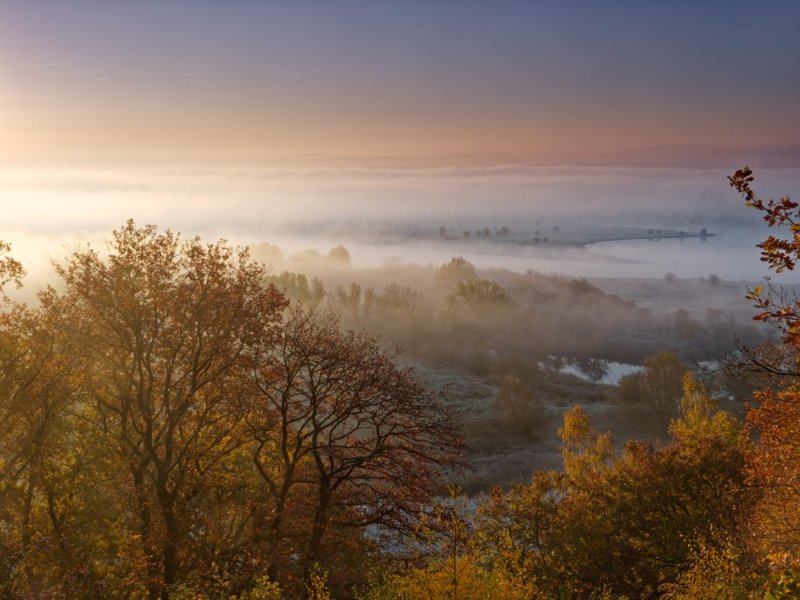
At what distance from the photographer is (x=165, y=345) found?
950 inches

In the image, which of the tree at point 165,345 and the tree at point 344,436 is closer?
the tree at point 165,345

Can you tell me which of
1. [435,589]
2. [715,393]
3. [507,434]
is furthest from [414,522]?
[715,393]

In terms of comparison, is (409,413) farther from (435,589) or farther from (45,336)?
(45,336)

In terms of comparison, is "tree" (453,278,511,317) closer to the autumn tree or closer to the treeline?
the treeline

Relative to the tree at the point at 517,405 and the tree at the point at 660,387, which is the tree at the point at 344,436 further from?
the tree at the point at 660,387

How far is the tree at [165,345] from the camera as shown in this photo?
928 inches

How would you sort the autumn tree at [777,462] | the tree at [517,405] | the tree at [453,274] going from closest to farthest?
the autumn tree at [777,462], the tree at [517,405], the tree at [453,274]

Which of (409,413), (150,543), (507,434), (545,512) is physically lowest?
(507,434)

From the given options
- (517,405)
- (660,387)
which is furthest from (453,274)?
(660,387)

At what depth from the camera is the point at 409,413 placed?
25.7m

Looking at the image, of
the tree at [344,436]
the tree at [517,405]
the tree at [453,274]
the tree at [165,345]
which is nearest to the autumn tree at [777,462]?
the tree at [344,436]

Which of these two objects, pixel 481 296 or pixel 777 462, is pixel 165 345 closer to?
pixel 777 462

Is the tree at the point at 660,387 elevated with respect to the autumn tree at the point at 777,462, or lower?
lower

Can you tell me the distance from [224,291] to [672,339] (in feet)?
487
